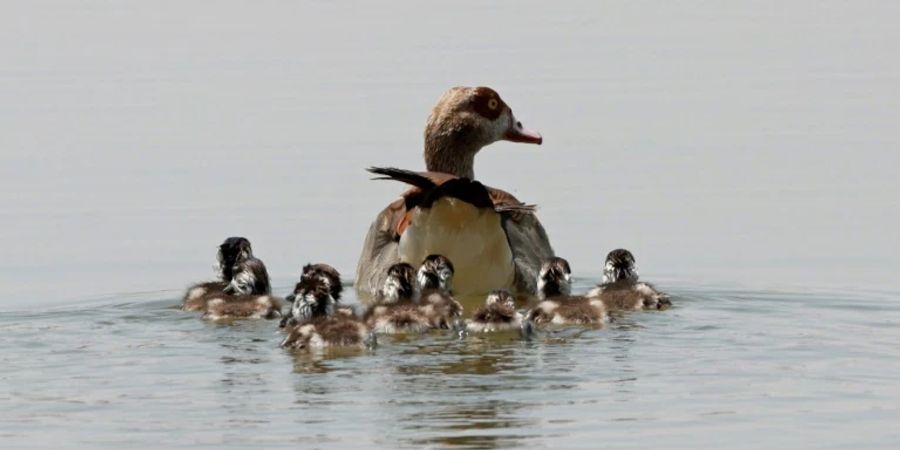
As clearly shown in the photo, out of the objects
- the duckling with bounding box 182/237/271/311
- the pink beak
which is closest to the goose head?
the pink beak

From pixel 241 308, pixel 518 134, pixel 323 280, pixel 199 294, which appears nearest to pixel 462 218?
pixel 323 280

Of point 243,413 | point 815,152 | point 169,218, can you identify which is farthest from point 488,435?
point 815,152

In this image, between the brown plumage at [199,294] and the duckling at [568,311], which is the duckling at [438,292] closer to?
the duckling at [568,311]

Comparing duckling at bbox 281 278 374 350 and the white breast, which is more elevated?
the white breast

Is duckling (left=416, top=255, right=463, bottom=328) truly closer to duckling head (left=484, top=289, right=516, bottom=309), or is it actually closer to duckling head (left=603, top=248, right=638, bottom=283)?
duckling head (left=484, top=289, right=516, bottom=309)

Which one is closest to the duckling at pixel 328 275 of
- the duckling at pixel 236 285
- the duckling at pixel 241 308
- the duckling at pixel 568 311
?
the duckling at pixel 236 285

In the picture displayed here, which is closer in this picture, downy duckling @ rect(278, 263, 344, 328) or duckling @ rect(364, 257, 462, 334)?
duckling @ rect(364, 257, 462, 334)

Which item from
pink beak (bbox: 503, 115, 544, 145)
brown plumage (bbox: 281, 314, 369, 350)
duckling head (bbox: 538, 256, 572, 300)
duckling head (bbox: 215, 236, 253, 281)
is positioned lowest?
brown plumage (bbox: 281, 314, 369, 350)

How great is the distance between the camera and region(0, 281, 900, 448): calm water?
10.8 meters

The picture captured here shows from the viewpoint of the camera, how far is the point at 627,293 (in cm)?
1477

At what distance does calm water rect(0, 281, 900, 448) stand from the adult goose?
139 centimetres

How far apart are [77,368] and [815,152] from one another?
370 inches

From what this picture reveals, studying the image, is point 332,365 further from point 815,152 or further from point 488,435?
point 815,152

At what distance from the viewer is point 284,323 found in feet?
46.4
